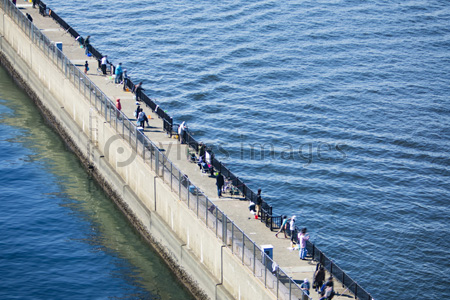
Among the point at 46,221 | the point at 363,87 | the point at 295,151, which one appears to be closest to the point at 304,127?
the point at 295,151

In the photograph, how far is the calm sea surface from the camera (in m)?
45.1

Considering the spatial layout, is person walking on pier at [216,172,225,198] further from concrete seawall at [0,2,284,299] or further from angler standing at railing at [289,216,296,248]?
angler standing at railing at [289,216,296,248]

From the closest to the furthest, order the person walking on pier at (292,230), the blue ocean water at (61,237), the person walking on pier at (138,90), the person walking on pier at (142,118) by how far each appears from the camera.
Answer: the person walking on pier at (292,230) < the blue ocean water at (61,237) < the person walking on pier at (142,118) < the person walking on pier at (138,90)

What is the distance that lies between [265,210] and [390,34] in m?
41.2

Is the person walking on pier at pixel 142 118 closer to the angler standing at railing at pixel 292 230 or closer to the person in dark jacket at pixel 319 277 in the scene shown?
the angler standing at railing at pixel 292 230

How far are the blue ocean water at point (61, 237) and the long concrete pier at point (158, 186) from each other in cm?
91

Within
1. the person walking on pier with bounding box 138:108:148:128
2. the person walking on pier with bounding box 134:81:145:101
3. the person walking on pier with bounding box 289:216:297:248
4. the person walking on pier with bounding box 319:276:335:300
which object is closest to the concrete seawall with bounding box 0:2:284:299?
the person walking on pier with bounding box 138:108:148:128

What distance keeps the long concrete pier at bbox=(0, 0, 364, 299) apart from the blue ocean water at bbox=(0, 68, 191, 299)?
2.99ft

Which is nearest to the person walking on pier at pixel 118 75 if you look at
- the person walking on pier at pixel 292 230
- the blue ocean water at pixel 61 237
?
the blue ocean water at pixel 61 237

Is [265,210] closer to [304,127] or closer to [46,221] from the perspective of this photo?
[46,221]

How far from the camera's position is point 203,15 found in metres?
78.7

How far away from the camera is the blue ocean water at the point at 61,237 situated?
1512 inches

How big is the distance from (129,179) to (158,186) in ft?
14.9

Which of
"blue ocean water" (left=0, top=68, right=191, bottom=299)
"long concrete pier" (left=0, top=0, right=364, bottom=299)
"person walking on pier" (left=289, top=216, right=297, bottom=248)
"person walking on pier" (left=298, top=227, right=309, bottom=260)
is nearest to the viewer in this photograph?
"long concrete pier" (left=0, top=0, right=364, bottom=299)
